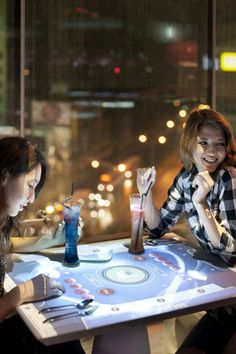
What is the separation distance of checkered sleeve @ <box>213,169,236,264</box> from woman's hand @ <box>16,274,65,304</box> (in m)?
0.63

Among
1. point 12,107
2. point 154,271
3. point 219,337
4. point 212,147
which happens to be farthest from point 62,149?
point 219,337

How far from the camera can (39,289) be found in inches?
55.4

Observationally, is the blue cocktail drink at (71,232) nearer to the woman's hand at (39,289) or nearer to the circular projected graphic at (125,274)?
the circular projected graphic at (125,274)

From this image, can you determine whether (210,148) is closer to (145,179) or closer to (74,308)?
(145,179)

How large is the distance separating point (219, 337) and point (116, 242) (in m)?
0.56

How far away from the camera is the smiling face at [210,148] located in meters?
1.93

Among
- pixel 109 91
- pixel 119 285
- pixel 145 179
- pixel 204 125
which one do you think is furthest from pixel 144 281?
pixel 109 91

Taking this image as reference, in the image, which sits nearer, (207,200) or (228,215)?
(228,215)

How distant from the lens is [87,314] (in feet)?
4.28

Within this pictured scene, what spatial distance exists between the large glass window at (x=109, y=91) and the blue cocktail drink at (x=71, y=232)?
742 mm

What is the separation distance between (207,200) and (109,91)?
909 mm

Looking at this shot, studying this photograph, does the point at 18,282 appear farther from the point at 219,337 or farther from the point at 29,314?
the point at 219,337

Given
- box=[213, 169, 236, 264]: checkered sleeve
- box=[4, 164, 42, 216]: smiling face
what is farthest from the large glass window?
box=[213, 169, 236, 264]: checkered sleeve

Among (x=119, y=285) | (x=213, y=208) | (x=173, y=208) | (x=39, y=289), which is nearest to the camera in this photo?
(x=39, y=289)
